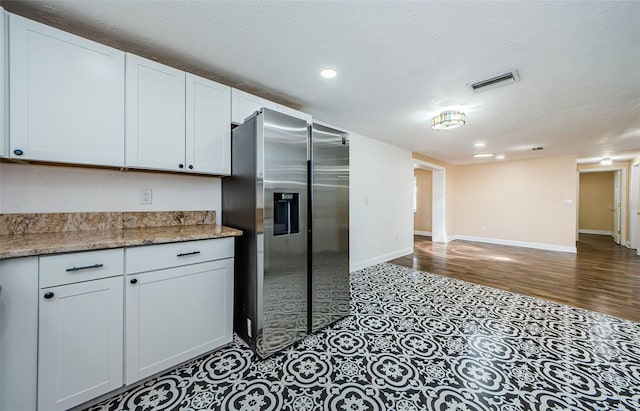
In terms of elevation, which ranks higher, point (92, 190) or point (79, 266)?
point (92, 190)

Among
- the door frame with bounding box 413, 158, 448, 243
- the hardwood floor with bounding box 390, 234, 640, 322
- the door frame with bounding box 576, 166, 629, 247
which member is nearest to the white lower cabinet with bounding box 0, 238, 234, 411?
the hardwood floor with bounding box 390, 234, 640, 322

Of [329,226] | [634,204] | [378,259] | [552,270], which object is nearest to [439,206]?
[552,270]

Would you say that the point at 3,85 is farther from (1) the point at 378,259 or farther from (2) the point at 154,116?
(1) the point at 378,259

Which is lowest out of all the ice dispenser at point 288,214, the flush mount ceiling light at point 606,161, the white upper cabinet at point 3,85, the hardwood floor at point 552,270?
the hardwood floor at point 552,270

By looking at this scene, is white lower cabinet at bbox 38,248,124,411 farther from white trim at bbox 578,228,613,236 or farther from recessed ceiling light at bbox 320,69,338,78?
white trim at bbox 578,228,613,236

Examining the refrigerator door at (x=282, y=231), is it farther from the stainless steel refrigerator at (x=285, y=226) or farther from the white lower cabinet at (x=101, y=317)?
the white lower cabinet at (x=101, y=317)

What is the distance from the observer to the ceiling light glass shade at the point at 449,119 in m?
2.84

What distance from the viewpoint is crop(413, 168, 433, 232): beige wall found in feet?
25.5

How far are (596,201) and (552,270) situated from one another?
670cm

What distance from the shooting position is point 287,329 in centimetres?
196

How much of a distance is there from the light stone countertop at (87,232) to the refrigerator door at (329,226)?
751 mm

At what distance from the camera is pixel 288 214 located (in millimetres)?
Answer: 2059

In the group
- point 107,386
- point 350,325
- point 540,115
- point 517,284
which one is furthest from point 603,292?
point 107,386

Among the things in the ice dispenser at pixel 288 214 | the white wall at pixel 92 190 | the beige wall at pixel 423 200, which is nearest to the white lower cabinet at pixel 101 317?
the ice dispenser at pixel 288 214
